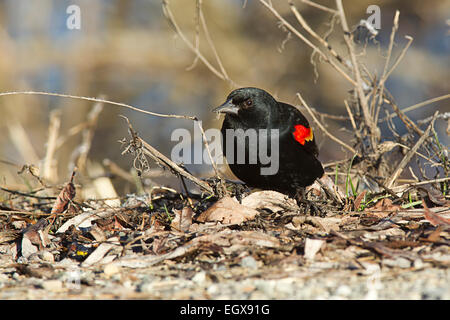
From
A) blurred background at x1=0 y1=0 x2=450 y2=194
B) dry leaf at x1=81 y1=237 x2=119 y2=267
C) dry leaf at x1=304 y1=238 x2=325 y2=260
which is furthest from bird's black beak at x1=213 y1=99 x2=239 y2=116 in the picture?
blurred background at x1=0 y1=0 x2=450 y2=194

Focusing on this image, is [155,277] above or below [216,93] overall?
below

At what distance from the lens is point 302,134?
4.23 metres

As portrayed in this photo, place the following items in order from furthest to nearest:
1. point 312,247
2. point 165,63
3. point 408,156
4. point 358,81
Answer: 1. point 165,63
2. point 358,81
3. point 408,156
4. point 312,247

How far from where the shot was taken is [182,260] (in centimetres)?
277

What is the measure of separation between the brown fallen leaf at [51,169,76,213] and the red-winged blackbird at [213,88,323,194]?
1103mm

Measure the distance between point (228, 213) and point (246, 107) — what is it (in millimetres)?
1062

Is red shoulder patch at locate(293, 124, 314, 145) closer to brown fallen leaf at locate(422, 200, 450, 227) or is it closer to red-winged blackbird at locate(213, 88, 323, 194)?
red-winged blackbird at locate(213, 88, 323, 194)

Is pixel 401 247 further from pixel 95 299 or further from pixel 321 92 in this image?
pixel 321 92

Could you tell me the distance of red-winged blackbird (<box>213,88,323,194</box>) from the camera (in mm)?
3941

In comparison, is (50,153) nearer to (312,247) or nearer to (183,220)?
(183,220)

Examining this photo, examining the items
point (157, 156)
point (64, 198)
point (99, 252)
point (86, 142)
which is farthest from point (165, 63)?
point (99, 252)

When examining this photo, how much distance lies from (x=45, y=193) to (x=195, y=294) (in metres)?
2.93

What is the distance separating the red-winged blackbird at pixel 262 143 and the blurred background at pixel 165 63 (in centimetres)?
563

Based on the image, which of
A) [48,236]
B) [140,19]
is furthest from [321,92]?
[48,236]
